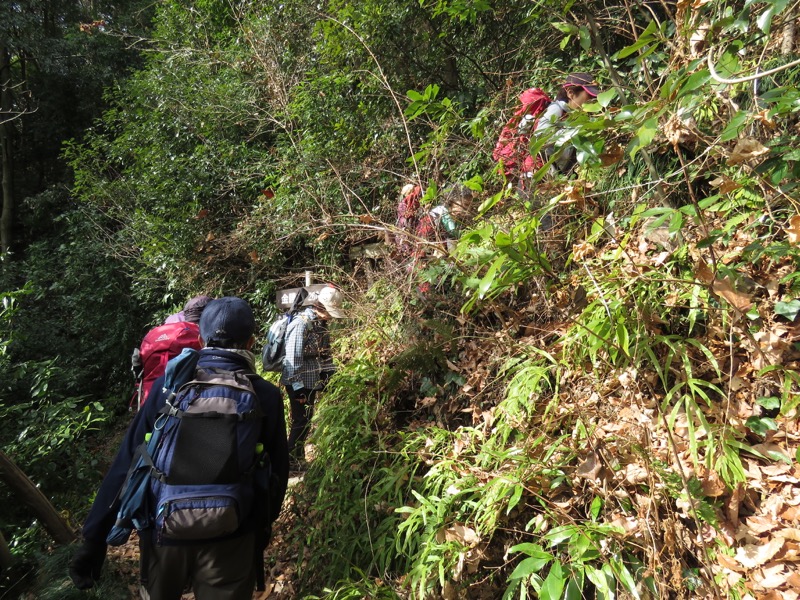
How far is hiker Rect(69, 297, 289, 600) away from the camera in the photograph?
212 centimetres

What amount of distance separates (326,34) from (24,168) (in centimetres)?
1208

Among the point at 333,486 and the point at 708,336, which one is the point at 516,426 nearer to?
the point at 708,336

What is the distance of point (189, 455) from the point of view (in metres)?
2.12

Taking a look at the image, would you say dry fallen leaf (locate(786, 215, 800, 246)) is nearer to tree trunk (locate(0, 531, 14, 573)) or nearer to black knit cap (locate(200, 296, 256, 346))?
black knit cap (locate(200, 296, 256, 346))

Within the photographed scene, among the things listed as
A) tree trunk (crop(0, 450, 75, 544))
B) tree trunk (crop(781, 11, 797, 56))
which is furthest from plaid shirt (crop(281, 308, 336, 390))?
tree trunk (crop(781, 11, 797, 56))

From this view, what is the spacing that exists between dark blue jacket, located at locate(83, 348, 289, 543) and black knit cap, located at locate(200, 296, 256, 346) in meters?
0.07

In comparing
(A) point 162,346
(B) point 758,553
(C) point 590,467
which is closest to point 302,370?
(A) point 162,346

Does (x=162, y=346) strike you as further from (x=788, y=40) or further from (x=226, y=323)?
(x=788, y=40)

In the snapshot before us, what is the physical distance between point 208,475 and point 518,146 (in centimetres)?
281

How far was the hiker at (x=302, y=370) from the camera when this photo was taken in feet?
15.0

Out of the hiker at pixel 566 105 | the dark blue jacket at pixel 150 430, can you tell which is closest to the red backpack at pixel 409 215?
the hiker at pixel 566 105

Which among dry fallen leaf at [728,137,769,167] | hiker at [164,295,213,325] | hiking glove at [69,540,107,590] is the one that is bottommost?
hiking glove at [69,540,107,590]

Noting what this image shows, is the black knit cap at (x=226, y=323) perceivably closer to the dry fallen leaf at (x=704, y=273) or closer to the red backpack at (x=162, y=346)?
the red backpack at (x=162, y=346)

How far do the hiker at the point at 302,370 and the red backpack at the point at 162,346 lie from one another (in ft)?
3.21
